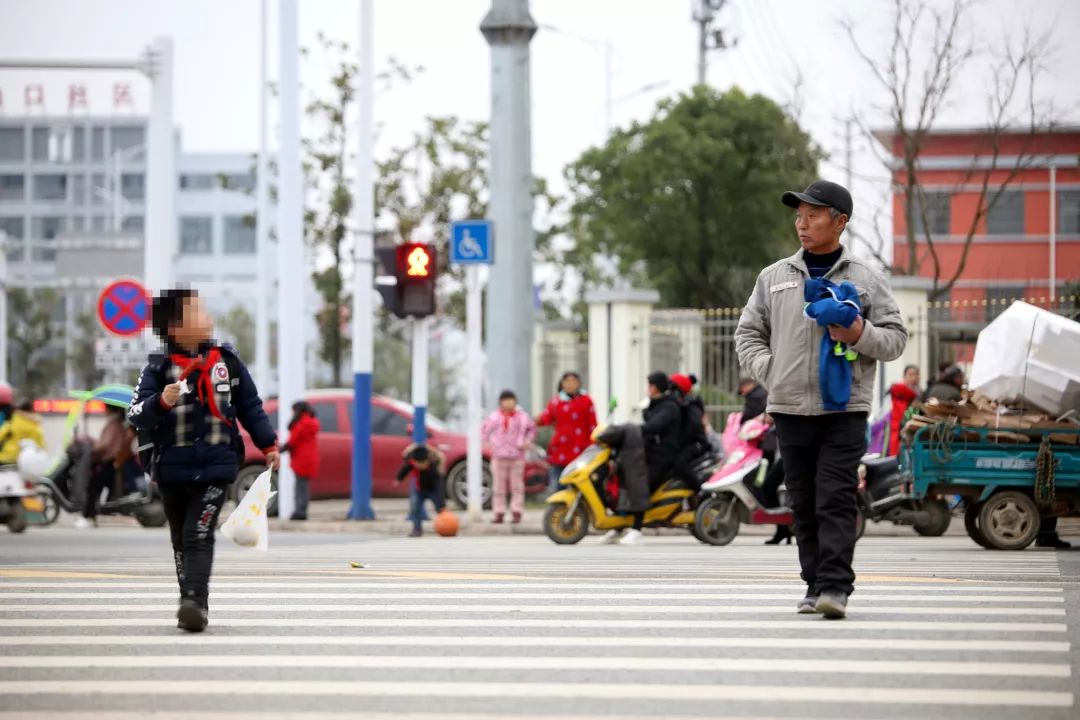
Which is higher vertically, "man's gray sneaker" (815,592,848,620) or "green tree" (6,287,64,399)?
"green tree" (6,287,64,399)

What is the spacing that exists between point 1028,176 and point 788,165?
12.7 metres

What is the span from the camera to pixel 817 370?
26.9 feet

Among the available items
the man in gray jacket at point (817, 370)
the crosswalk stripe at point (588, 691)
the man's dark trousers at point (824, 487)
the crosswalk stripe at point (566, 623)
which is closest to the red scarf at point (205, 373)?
the crosswalk stripe at point (566, 623)

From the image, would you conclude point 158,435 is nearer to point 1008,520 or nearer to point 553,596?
point 553,596

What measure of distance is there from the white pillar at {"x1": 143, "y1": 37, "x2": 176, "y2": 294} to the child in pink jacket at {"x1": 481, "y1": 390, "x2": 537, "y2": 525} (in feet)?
22.1

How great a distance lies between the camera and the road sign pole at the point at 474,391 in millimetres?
21156

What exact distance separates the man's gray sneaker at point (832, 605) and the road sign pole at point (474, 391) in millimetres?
13251

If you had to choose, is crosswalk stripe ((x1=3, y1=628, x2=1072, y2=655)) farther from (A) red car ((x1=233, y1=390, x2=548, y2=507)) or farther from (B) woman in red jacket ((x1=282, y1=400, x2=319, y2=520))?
(A) red car ((x1=233, y1=390, x2=548, y2=507))

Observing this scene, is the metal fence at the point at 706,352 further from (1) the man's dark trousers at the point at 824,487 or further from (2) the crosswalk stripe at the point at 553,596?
(1) the man's dark trousers at the point at 824,487

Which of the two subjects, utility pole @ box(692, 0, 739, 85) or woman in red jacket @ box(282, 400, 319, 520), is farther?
utility pole @ box(692, 0, 739, 85)

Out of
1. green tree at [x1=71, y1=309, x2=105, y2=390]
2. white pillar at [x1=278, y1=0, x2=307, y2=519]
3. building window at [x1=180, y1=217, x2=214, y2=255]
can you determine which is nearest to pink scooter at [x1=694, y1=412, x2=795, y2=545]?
white pillar at [x1=278, y1=0, x2=307, y2=519]

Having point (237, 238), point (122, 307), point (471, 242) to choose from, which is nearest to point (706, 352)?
point (471, 242)

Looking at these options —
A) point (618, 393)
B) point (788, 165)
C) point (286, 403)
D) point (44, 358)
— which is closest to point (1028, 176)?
point (788, 165)

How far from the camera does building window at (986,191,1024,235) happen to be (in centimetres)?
5334
